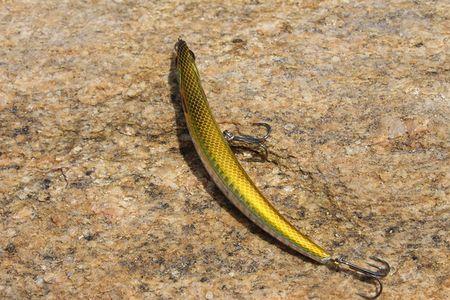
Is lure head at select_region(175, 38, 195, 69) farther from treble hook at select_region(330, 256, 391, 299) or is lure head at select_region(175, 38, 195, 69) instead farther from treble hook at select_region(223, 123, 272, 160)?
treble hook at select_region(330, 256, 391, 299)

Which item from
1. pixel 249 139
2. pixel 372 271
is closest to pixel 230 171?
pixel 249 139

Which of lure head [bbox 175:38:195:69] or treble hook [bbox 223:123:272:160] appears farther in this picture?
lure head [bbox 175:38:195:69]

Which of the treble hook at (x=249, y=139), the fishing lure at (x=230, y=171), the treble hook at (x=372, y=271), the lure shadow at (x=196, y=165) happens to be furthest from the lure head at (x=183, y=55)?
the treble hook at (x=372, y=271)

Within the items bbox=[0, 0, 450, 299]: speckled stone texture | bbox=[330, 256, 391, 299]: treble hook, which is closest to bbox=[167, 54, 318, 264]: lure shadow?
bbox=[0, 0, 450, 299]: speckled stone texture

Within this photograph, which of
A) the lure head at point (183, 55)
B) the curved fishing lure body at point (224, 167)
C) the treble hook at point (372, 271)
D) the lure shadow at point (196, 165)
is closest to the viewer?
the treble hook at point (372, 271)

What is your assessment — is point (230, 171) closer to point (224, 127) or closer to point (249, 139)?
point (249, 139)

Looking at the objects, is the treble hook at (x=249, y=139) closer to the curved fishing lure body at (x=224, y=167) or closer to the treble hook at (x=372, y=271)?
the curved fishing lure body at (x=224, y=167)

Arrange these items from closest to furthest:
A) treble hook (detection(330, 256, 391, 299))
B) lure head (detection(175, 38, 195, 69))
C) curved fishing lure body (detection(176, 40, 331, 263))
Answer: treble hook (detection(330, 256, 391, 299)), curved fishing lure body (detection(176, 40, 331, 263)), lure head (detection(175, 38, 195, 69))
